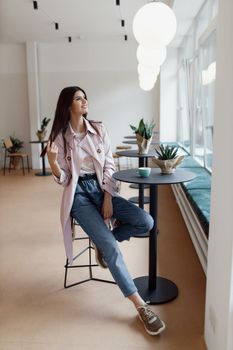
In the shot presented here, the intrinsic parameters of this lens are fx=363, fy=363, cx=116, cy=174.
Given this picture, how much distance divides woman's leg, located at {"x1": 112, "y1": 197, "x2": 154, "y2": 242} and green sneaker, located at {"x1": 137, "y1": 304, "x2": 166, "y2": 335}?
1.58 feet

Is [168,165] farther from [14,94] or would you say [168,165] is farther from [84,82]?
[14,94]

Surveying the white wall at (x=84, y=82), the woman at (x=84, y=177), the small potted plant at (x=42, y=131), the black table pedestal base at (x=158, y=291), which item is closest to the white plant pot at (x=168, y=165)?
the woman at (x=84, y=177)

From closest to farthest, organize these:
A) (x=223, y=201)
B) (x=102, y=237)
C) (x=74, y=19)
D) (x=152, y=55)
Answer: (x=223, y=201) < (x=102, y=237) < (x=152, y=55) < (x=74, y=19)

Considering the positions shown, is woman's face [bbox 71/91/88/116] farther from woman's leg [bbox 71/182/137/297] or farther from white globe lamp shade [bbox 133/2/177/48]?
white globe lamp shade [bbox 133/2/177/48]

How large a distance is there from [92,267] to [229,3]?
2142 millimetres

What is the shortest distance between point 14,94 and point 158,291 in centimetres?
684

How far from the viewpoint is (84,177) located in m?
2.43

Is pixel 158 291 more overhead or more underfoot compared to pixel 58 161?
more underfoot

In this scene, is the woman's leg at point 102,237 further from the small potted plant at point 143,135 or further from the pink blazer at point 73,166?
the small potted plant at point 143,135

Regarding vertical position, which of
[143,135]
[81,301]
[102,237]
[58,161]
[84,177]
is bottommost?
[81,301]

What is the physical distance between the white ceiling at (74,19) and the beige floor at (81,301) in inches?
124

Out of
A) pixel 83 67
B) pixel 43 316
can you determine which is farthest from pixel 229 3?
pixel 83 67

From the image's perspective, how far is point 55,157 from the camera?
2281 mm

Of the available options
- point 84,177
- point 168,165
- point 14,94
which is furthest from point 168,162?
point 14,94
